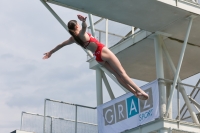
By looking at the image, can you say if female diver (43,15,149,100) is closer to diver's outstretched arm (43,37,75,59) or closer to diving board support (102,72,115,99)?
diver's outstretched arm (43,37,75,59)

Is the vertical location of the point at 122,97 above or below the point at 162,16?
below

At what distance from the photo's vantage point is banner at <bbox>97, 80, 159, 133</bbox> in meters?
20.8

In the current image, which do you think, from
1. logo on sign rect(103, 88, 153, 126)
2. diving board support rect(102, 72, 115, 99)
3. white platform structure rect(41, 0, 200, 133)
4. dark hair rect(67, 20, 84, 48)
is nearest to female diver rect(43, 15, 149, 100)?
dark hair rect(67, 20, 84, 48)

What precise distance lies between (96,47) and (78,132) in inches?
449

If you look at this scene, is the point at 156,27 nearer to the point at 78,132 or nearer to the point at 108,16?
the point at 108,16

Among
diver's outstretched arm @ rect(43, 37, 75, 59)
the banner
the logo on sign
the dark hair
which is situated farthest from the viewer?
the logo on sign

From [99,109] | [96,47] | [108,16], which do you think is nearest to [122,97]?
[99,109]

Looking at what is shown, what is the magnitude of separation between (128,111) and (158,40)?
2.94 m

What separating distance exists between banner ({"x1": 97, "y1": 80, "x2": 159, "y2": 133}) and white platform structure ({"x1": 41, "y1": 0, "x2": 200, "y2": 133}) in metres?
0.25

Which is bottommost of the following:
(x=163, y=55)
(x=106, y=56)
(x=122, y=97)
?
(x=106, y=56)

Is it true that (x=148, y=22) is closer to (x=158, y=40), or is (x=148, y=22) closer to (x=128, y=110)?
(x=158, y=40)

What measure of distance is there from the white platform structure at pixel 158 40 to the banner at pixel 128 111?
Answer: 253mm

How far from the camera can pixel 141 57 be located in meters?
24.6

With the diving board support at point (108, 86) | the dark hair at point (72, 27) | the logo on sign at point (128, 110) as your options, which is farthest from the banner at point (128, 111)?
the dark hair at point (72, 27)
